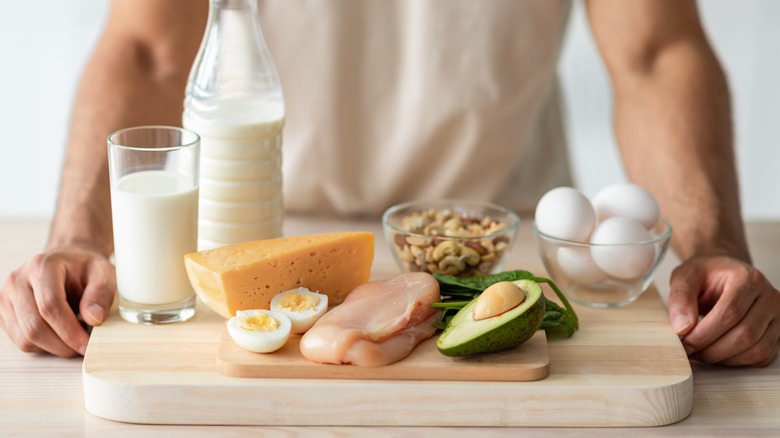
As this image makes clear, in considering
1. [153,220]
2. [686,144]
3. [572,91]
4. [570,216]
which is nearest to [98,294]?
[153,220]

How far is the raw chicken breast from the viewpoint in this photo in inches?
47.7

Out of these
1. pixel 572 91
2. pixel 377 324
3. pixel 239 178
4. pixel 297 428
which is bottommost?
pixel 572 91

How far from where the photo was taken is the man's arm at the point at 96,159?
1.36 metres

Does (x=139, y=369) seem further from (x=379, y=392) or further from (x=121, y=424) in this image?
(x=379, y=392)

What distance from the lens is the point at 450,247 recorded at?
1.49 meters

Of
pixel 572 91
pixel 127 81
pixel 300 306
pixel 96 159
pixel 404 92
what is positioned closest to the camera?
pixel 300 306

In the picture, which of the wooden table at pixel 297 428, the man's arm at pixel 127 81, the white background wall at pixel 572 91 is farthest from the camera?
the white background wall at pixel 572 91

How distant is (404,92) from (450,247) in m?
0.62

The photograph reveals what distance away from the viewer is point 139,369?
1241mm

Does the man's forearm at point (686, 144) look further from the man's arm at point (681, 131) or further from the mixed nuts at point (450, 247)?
the mixed nuts at point (450, 247)

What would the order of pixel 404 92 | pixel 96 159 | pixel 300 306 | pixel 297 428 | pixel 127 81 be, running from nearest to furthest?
pixel 297 428, pixel 300 306, pixel 96 159, pixel 127 81, pixel 404 92

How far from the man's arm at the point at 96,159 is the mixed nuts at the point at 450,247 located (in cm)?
46

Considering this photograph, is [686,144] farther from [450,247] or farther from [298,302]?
[298,302]

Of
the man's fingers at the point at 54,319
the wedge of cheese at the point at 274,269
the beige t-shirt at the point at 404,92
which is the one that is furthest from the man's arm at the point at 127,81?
the wedge of cheese at the point at 274,269
